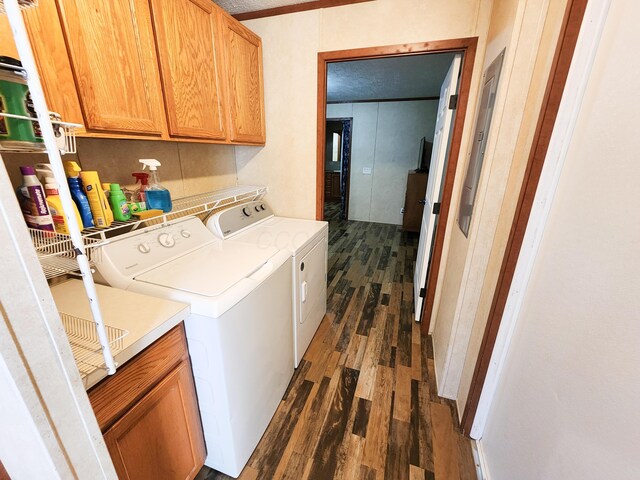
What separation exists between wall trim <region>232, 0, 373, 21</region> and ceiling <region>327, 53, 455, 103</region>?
1.89 ft

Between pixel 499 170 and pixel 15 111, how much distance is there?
1.63 m

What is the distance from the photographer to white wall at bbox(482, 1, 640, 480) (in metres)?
0.58

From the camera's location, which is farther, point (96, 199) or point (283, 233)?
A: point (283, 233)

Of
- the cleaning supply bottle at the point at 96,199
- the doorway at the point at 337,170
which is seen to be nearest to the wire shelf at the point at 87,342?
the cleaning supply bottle at the point at 96,199

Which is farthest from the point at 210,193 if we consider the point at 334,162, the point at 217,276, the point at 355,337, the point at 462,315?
the point at 334,162

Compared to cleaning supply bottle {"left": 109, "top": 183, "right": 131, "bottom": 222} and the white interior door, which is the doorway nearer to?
the white interior door

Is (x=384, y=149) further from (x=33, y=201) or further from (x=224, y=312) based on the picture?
(x=33, y=201)

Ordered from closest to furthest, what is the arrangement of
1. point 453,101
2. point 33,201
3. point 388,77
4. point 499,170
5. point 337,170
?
point 33,201
point 499,170
point 453,101
point 388,77
point 337,170

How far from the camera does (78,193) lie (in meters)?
1.01

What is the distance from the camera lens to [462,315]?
1.40 m

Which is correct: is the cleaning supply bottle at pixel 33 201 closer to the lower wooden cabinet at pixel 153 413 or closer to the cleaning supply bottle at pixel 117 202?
the cleaning supply bottle at pixel 117 202

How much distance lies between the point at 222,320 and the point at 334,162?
756 centimetres

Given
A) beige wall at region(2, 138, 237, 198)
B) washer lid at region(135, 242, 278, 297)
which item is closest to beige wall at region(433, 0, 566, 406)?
washer lid at region(135, 242, 278, 297)

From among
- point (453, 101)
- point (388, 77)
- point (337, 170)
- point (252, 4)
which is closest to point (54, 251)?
point (252, 4)
